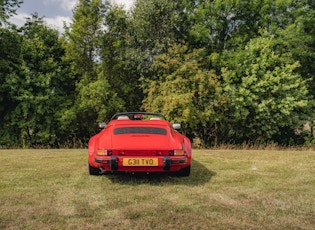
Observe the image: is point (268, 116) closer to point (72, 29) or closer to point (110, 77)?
point (110, 77)

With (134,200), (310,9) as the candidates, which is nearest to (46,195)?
(134,200)

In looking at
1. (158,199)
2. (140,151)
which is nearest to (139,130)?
(140,151)

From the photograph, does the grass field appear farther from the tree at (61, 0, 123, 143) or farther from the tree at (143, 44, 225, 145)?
the tree at (61, 0, 123, 143)

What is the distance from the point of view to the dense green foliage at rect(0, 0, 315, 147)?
19.4 meters

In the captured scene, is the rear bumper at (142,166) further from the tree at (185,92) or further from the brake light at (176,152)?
the tree at (185,92)

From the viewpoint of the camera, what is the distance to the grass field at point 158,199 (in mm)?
3766

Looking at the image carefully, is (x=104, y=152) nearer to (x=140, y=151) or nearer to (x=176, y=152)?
(x=140, y=151)

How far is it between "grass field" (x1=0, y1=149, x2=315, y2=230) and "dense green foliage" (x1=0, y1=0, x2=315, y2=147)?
36.0 ft

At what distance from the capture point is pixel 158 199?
187 inches

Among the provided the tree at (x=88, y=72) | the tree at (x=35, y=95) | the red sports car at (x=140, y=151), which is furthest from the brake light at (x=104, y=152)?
the tree at (x=35, y=95)

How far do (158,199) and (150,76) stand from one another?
1768cm

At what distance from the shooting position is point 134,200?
4699 millimetres

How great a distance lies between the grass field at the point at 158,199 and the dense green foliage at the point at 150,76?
36.0 feet

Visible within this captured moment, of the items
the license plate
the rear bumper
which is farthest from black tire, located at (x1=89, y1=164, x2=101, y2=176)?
the license plate
